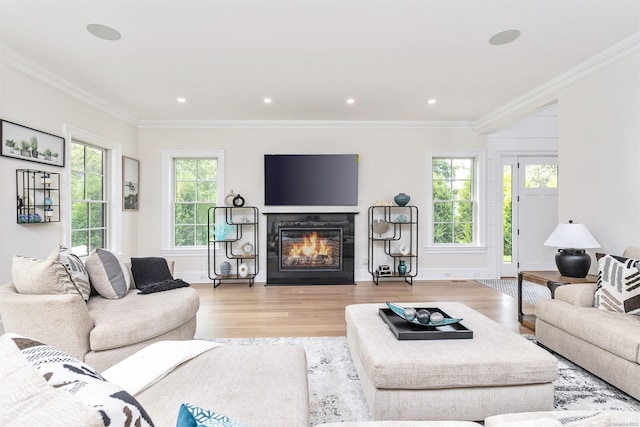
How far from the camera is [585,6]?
93.0 inches

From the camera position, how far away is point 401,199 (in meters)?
5.18

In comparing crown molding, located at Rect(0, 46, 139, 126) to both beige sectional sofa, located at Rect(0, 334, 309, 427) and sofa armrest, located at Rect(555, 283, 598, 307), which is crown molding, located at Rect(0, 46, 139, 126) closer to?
beige sectional sofa, located at Rect(0, 334, 309, 427)

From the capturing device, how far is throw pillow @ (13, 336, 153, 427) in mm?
558

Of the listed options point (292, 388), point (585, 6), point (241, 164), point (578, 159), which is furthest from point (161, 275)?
point (578, 159)

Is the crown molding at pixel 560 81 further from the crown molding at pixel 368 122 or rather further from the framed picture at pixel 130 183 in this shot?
the framed picture at pixel 130 183

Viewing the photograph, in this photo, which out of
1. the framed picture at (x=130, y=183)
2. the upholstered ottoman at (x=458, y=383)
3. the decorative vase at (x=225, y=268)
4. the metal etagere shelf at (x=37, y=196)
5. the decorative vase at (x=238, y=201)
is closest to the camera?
the upholstered ottoman at (x=458, y=383)

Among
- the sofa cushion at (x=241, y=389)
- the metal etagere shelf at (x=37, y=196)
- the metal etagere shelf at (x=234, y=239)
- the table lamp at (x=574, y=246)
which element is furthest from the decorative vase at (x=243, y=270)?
the table lamp at (x=574, y=246)

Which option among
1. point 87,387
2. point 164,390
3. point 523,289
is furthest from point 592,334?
point 523,289

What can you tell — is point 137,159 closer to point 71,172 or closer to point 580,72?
point 71,172

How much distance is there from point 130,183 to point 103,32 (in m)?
2.76

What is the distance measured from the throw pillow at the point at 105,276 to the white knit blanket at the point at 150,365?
1.26 meters

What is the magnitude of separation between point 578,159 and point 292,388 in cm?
372

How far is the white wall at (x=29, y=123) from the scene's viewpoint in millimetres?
2947

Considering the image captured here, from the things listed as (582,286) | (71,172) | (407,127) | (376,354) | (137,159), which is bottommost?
(376,354)
